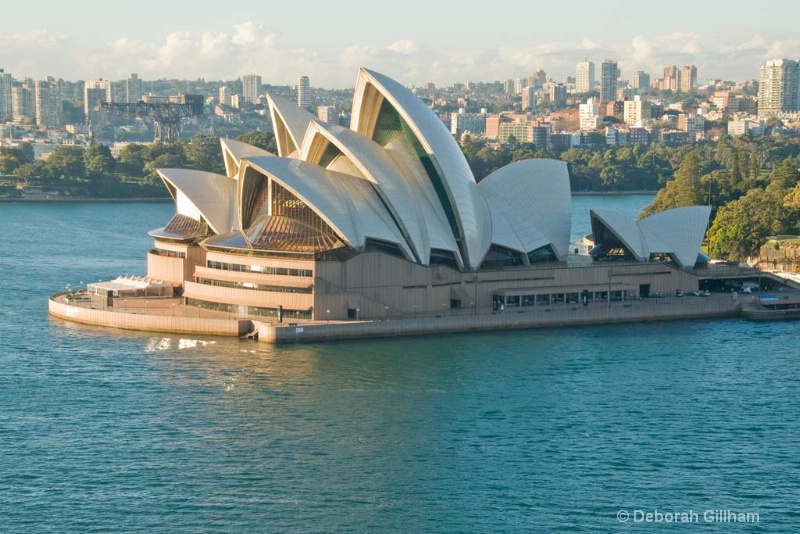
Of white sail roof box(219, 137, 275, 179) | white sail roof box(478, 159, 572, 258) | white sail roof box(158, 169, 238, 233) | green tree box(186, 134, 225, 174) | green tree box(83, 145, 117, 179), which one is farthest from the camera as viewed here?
green tree box(186, 134, 225, 174)

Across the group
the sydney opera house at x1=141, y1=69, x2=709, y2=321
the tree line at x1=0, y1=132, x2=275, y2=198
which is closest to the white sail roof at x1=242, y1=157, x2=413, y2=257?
the sydney opera house at x1=141, y1=69, x2=709, y2=321

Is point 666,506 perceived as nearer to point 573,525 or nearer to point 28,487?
point 573,525

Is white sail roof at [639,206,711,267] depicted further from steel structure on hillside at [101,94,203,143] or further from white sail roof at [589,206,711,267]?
steel structure on hillside at [101,94,203,143]

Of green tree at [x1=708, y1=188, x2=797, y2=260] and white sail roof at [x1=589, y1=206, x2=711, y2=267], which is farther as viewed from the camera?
green tree at [x1=708, y1=188, x2=797, y2=260]

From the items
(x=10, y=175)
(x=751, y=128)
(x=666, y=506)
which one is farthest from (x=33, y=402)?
(x=751, y=128)

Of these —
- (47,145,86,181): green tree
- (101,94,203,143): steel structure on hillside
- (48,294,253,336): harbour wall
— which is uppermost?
(101,94,203,143): steel structure on hillside

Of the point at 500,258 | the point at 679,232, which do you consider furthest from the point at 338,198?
the point at 679,232

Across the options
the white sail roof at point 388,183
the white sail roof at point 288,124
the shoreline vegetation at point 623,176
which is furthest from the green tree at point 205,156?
the white sail roof at point 388,183
